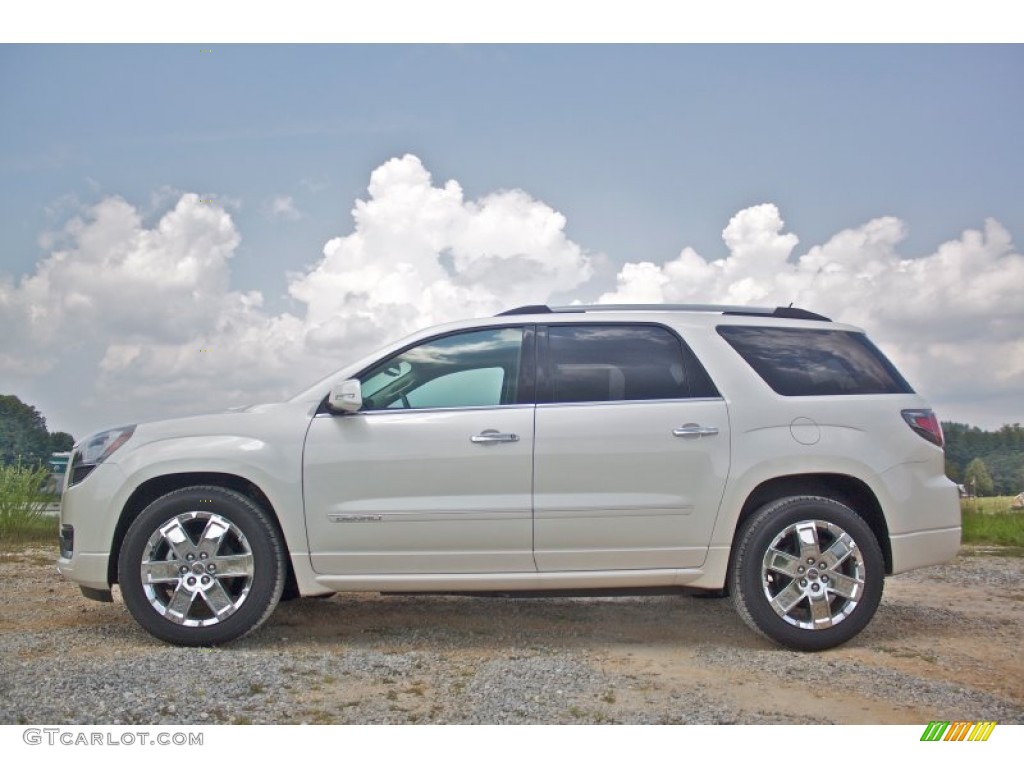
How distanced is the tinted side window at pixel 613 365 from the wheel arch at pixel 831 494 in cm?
72

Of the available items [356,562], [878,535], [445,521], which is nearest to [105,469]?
[356,562]

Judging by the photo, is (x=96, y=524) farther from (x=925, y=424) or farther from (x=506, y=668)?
(x=925, y=424)

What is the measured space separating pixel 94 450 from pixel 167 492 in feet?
1.65

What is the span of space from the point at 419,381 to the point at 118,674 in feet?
7.26

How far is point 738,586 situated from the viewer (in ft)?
18.9

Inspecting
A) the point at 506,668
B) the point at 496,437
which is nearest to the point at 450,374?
the point at 496,437

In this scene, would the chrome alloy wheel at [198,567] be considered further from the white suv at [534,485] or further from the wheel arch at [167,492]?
the wheel arch at [167,492]

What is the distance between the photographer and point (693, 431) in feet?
18.8

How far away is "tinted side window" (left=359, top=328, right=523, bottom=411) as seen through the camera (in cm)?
585

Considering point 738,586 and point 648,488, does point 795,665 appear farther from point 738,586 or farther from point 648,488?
point 648,488

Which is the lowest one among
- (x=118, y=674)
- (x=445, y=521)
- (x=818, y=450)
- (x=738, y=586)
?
(x=118, y=674)

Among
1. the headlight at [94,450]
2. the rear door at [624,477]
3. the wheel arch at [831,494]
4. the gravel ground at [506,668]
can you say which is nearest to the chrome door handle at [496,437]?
the rear door at [624,477]

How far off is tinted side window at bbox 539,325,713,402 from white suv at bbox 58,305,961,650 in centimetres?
1

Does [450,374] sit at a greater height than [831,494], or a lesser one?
greater
